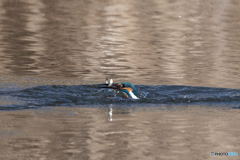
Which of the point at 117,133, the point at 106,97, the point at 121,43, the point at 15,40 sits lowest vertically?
the point at 117,133

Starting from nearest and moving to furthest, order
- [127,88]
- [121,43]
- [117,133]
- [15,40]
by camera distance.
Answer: [117,133], [127,88], [15,40], [121,43]

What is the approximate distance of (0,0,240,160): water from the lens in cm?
691

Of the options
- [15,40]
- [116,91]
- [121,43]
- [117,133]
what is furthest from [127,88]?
[15,40]

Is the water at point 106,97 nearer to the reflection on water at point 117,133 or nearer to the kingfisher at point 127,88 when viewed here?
the kingfisher at point 127,88

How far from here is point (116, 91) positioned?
10508mm

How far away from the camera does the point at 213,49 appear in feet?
57.8

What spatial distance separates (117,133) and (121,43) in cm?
1110

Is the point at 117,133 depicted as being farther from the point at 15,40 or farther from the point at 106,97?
the point at 15,40

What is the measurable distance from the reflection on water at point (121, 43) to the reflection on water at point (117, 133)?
3.26m

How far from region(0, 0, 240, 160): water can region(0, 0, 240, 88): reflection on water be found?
0.03m

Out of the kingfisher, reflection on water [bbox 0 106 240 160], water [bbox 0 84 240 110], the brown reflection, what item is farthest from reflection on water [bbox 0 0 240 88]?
reflection on water [bbox 0 106 240 160]

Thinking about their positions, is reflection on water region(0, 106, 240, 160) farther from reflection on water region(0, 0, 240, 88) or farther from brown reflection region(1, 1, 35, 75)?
brown reflection region(1, 1, 35, 75)

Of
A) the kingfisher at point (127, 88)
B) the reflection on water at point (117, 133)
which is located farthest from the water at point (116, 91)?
the kingfisher at point (127, 88)

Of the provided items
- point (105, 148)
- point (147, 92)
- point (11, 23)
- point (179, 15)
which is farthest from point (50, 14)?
point (105, 148)
